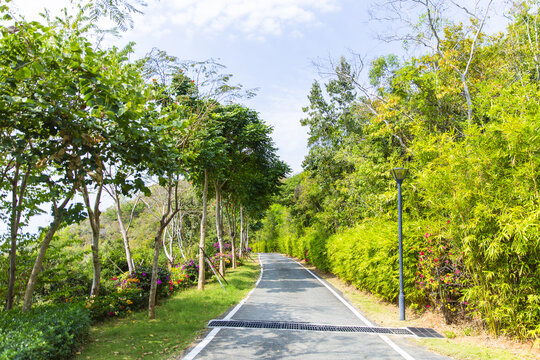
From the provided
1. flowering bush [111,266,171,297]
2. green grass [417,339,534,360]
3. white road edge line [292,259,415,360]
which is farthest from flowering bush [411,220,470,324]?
flowering bush [111,266,171,297]

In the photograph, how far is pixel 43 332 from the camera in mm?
4578

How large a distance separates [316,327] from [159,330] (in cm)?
320

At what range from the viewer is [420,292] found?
26.6ft

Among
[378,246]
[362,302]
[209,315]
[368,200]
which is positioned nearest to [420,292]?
[378,246]

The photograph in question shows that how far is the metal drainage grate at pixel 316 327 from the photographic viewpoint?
6.86 metres

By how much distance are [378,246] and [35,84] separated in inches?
338

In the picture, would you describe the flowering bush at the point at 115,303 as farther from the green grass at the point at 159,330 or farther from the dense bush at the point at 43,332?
the dense bush at the point at 43,332

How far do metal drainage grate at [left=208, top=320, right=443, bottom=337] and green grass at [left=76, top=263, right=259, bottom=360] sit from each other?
63 centimetres

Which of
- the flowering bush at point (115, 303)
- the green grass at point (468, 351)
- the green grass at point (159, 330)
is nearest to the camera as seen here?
the green grass at point (468, 351)

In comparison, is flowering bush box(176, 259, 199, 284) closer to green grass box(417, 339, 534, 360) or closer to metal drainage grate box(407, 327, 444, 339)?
metal drainage grate box(407, 327, 444, 339)

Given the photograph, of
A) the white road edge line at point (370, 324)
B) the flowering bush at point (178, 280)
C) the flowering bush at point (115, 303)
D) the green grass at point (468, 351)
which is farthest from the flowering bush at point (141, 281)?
the green grass at point (468, 351)

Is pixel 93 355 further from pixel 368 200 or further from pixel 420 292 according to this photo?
pixel 368 200

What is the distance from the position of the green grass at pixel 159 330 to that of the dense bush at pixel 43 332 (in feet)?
1.44

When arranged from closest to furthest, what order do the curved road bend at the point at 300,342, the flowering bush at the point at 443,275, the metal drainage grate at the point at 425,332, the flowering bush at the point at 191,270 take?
the curved road bend at the point at 300,342 → the metal drainage grate at the point at 425,332 → the flowering bush at the point at 443,275 → the flowering bush at the point at 191,270
